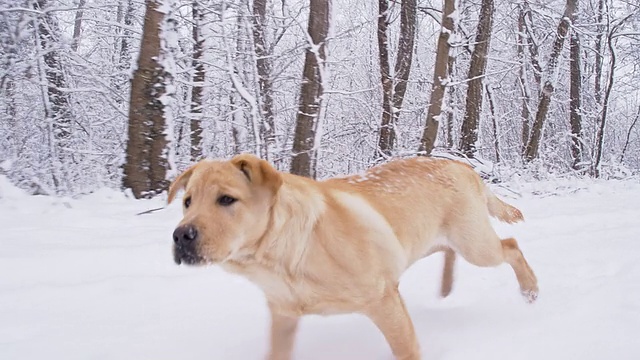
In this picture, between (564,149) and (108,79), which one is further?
(564,149)

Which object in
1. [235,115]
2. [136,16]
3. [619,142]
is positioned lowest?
[619,142]

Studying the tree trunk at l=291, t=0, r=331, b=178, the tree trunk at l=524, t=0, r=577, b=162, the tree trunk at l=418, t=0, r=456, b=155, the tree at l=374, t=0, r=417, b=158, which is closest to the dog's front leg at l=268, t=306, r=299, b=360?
the tree trunk at l=291, t=0, r=331, b=178

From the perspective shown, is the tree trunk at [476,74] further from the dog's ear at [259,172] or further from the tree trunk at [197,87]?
the dog's ear at [259,172]

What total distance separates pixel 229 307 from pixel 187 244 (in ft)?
4.32

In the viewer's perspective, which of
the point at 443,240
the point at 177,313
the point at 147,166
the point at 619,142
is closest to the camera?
the point at 177,313

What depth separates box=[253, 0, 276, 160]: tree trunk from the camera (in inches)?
415

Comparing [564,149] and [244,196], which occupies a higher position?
[244,196]

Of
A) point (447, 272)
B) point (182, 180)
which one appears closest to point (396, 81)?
point (447, 272)

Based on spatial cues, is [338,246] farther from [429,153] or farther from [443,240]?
[429,153]

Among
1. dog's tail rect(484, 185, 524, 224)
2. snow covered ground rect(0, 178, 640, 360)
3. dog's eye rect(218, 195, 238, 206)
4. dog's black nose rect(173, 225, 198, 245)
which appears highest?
dog's eye rect(218, 195, 238, 206)

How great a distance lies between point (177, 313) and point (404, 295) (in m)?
1.76

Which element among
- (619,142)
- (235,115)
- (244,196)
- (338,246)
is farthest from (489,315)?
(619,142)

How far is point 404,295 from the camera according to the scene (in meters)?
4.24

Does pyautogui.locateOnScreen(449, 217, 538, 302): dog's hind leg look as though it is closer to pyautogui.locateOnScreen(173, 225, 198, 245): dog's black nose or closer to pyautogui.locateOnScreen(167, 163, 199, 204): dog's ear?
pyautogui.locateOnScreen(167, 163, 199, 204): dog's ear
